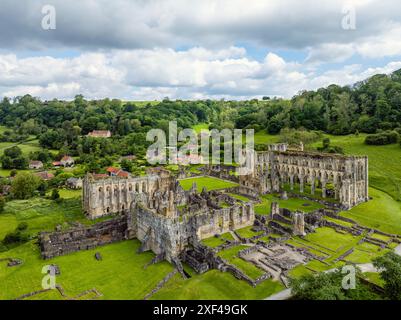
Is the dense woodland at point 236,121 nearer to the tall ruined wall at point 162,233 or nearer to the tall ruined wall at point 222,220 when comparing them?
the tall ruined wall at point 162,233

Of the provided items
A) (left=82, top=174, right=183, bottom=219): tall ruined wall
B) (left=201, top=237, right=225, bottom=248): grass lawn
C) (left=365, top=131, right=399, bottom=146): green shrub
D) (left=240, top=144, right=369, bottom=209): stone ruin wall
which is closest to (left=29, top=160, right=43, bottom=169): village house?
(left=82, top=174, right=183, bottom=219): tall ruined wall

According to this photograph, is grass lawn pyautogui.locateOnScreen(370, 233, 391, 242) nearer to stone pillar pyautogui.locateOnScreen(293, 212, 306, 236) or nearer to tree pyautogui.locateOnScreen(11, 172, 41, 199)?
stone pillar pyautogui.locateOnScreen(293, 212, 306, 236)

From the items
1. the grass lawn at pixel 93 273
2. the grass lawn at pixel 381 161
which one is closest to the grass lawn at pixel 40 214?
the grass lawn at pixel 93 273

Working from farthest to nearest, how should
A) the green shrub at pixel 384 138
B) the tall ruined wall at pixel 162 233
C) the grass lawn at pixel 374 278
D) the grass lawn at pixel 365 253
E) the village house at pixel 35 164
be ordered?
the village house at pixel 35 164 → the green shrub at pixel 384 138 → the tall ruined wall at pixel 162 233 → the grass lawn at pixel 365 253 → the grass lawn at pixel 374 278

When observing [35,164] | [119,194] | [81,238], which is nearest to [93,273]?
[81,238]

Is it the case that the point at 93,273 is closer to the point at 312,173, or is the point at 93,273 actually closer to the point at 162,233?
→ the point at 162,233

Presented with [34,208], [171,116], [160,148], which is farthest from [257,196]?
[171,116]

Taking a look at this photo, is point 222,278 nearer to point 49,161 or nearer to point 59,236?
point 59,236
